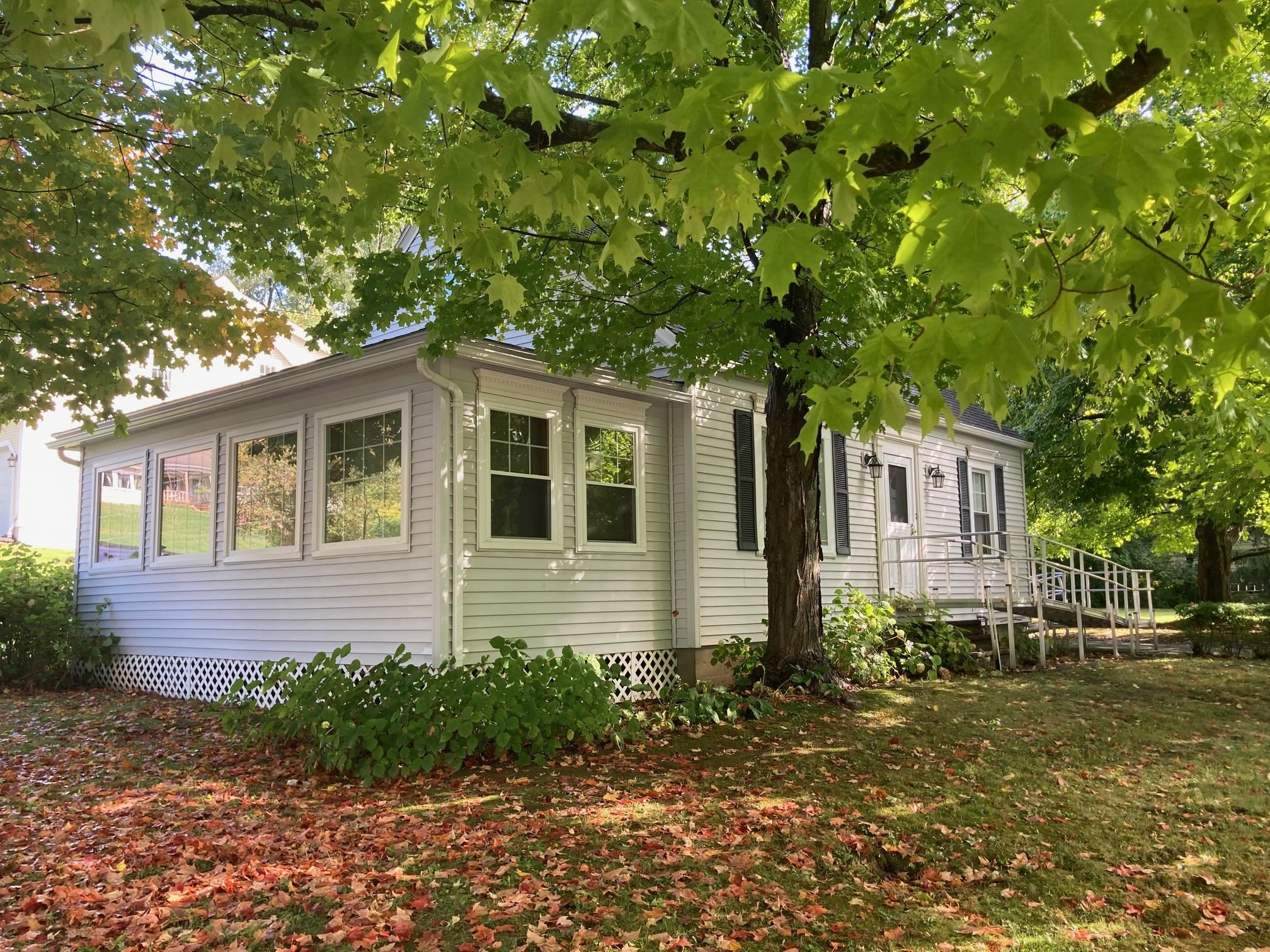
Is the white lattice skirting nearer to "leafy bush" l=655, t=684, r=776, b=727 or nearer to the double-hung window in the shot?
"leafy bush" l=655, t=684, r=776, b=727

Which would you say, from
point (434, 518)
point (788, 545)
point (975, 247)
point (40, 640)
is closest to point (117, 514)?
point (40, 640)

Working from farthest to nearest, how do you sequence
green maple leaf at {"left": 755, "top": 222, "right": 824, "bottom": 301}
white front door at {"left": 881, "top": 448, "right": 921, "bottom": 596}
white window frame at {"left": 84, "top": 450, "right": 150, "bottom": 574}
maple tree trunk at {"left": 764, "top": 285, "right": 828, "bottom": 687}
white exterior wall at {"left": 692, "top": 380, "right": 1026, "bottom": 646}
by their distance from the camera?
1. white front door at {"left": 881, "top": 448, "right": 921, "bottom": 596}
2. white window frame at {"left": 84, "top": 450, "right": 150, "bottom": 574}
3. white exterior wall at {"left": 692, "top": 380, "right": 1026, "bottom": 646}
4. maple tree trunk at {"left": 764, "top": 285, "right": 828, "bottom": 687}
5. green maple leaf at {"left": 755, "top": 222, "right": 824, "bottom": 301}

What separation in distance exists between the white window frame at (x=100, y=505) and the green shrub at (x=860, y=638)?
969 centimetres

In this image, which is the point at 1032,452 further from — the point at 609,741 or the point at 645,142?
the point at 645,142

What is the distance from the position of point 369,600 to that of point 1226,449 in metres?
8.17

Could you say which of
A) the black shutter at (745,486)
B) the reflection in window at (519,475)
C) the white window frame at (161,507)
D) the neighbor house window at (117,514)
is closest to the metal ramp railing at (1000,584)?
the black shutter at (745,486)

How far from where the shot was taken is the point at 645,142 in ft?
13.4

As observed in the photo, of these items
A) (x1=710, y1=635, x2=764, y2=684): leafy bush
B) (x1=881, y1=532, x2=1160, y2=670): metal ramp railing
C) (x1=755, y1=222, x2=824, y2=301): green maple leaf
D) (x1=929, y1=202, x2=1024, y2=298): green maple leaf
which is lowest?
(x1=710, y1=635, x2=764, y2=684): leafy bush

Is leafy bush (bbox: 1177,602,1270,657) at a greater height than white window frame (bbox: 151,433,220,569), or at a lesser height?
lesser

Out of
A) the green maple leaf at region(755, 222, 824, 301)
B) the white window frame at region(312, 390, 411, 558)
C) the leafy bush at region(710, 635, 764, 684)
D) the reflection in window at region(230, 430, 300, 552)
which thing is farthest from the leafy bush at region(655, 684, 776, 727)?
the green maple leaf at region(755, 222, 824, 301)

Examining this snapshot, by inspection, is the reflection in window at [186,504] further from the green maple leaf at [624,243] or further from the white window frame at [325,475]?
the green maple leaf at [624,243]

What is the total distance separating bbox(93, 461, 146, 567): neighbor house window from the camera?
1305 centimetres

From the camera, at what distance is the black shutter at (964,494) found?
16547mm

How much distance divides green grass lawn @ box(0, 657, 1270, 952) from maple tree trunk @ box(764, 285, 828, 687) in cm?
89
